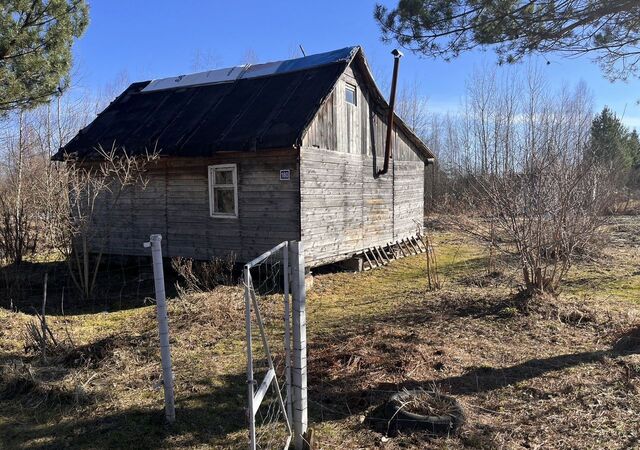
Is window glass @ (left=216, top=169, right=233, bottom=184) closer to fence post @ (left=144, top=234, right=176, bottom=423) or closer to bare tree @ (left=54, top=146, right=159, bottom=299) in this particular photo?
bare tree @ (left=54, top=146, right=159, bottom=299)

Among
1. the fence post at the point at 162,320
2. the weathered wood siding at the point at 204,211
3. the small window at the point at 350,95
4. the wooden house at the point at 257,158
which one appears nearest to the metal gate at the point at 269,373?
the fence post at the point at 162,320

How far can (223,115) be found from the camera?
1243 centimetres

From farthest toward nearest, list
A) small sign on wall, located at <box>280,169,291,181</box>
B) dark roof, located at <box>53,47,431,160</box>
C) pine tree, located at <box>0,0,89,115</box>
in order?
dark roof, located at <box>53,47,431,160</box> < small sign on wall, located at <box>280,169,291,181</box> < pine tree, located at <box>0,0,89,115</box>

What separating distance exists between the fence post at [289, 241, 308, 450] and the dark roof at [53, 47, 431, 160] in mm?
7273

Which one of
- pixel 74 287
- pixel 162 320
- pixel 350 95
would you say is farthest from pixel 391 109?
pixel 162 320

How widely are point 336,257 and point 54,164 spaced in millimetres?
9217

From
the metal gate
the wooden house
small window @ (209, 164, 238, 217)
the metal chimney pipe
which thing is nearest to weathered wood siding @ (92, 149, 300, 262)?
the wooden house

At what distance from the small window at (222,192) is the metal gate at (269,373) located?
3990 mm

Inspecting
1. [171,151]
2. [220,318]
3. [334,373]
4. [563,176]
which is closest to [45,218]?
[171,151]

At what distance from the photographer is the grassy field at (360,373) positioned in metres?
4.11

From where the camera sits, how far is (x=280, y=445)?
389cm

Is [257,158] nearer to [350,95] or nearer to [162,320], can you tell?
[350,95]

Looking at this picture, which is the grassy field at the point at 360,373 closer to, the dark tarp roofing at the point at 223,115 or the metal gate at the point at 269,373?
the metal gate at the point at 269,373

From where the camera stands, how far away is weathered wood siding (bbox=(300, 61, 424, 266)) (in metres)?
11.4
